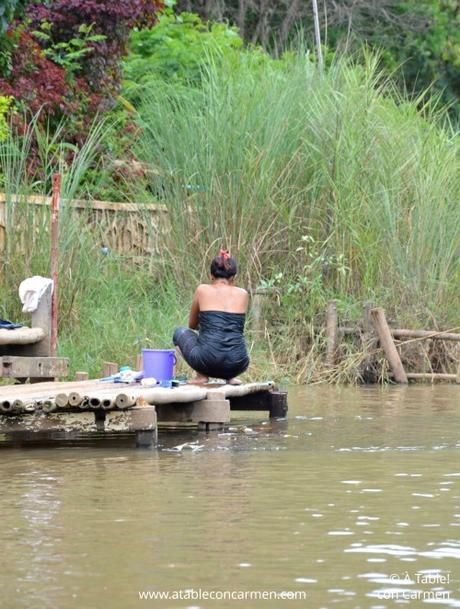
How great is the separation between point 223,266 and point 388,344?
3976 mm

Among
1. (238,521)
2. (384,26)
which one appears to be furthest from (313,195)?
(384,26)

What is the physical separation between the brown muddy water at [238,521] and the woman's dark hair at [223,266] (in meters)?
1.41

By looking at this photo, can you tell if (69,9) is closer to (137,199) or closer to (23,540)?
(137,199)

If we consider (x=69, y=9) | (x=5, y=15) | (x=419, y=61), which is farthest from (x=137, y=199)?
(x=419, y=61)

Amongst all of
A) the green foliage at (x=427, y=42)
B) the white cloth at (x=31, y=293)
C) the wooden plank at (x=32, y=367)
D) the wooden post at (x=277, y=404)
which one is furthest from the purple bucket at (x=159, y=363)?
the green foliage at (x=427, y=42)

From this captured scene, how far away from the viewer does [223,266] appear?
36.7 ft

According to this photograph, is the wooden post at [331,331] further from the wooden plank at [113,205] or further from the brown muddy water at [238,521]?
the brown muddy water at [238,521]

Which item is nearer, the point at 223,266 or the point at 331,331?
the point at 223,266

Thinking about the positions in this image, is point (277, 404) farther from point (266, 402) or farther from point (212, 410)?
point (212, 410)

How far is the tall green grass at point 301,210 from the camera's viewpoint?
15.1 meters

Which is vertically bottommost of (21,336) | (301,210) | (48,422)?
(48,422)

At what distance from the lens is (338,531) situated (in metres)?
6.32

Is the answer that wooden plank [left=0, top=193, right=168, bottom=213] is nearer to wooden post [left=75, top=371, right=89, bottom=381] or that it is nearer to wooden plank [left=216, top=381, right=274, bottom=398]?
wooden post [left=75, top=371, right=89, bottom=381]

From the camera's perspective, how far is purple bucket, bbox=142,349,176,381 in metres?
10.4
